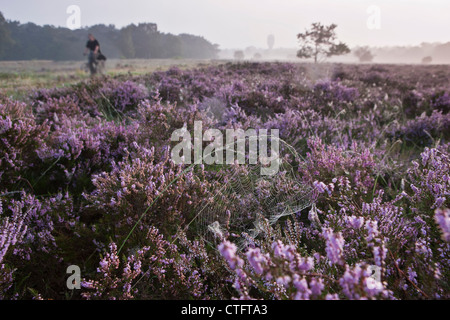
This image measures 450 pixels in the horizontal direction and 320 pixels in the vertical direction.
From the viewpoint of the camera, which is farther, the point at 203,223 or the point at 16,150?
the point at 16,150

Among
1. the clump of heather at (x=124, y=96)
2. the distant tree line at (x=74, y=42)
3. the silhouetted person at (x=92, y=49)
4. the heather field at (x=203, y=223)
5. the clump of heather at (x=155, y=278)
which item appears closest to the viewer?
the heather field at (x=203, y=223)

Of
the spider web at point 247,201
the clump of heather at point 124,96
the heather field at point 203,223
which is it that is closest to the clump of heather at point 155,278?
the heather field at point 203,223

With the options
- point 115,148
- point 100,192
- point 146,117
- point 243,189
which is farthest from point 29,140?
point 243,189

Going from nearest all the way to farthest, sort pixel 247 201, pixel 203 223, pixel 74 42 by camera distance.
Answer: pixel 203 223, pixel 247 201, pixel 74 42

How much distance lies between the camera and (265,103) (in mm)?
5359

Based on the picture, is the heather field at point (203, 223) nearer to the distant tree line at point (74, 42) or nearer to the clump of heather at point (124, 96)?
the clump of heather at point (124, 96)

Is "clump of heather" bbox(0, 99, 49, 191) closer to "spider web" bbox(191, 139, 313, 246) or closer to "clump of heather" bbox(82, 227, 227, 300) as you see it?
"clump of heather" bbox(82, 227, 227, 300)

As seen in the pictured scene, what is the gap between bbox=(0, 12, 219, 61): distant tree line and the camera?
7319cm

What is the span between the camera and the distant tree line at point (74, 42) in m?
73.2

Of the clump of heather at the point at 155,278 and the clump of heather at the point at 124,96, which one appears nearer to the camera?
the clump of heather at the point at 155,278

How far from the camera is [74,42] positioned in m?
82.1

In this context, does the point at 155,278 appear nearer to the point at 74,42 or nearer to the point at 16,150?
the point at 16,150

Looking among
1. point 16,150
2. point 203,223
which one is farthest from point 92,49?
point 203,223
